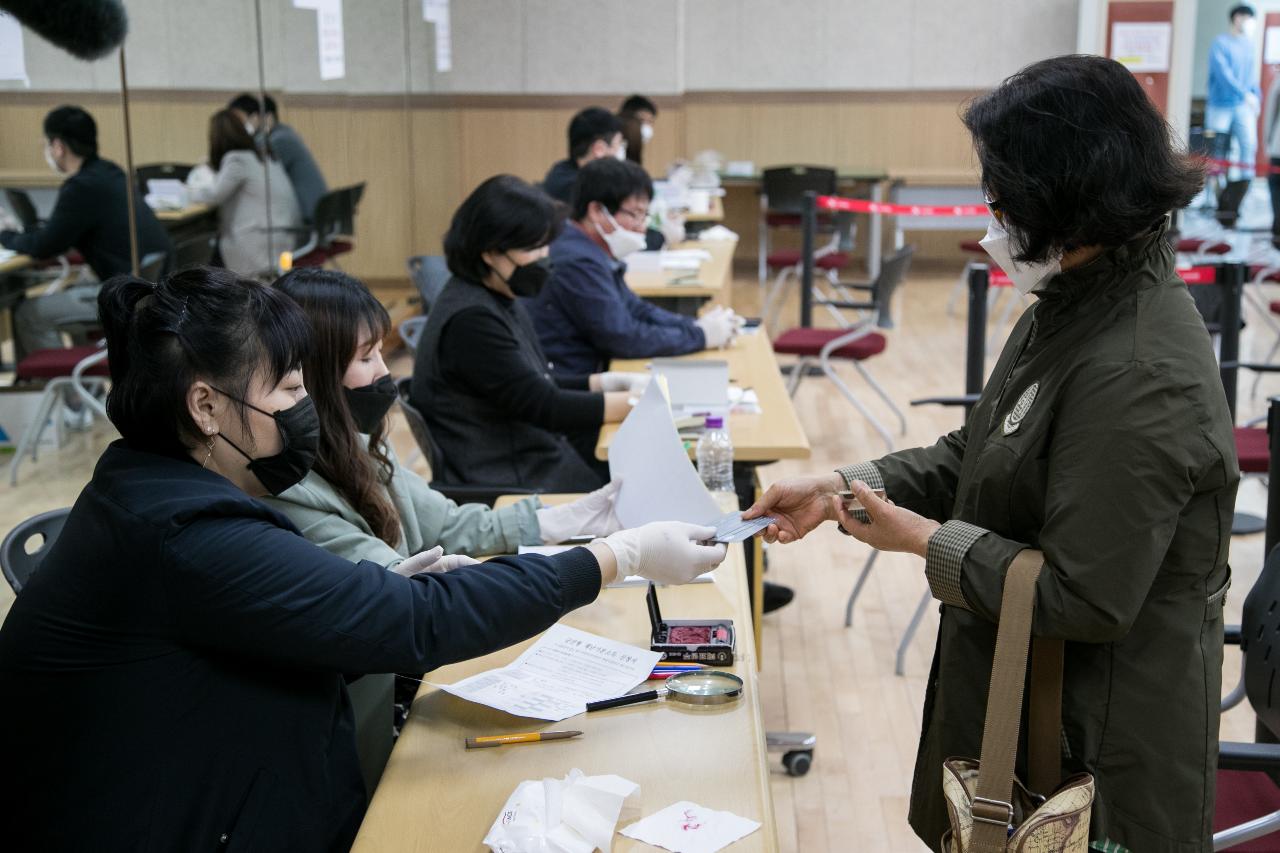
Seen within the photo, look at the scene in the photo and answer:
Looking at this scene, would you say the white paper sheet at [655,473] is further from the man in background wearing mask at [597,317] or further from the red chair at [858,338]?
the red chair at [858,338]

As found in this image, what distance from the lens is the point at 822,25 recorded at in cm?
1060

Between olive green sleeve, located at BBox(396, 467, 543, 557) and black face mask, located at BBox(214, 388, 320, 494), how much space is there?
70cm

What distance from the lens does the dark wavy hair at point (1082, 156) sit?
1.35m

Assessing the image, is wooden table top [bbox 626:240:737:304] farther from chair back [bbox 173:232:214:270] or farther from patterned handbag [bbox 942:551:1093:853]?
patterned handbag [bbox 942:551:1093:853]

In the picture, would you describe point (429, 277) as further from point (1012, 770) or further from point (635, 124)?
point (1012, 770)

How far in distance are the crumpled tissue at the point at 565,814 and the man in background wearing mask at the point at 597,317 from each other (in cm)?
256

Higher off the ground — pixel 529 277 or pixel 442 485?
pixel 529 277

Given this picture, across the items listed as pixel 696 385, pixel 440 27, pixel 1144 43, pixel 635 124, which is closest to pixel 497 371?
pixel 696 385

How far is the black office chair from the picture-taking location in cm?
306

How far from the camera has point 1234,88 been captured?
11.2 metres

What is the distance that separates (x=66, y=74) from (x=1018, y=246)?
2.55m

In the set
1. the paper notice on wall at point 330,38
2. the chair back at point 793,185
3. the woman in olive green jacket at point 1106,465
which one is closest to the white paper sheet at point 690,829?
the woman in olive green jacket at point 1106,465

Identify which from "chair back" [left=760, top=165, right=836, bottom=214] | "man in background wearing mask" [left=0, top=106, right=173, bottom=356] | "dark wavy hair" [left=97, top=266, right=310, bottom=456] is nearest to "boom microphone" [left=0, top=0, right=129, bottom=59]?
"man in background wearing mask" [left=0, top=106, right=173, bottom=356]

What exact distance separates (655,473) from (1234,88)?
10859 mm
